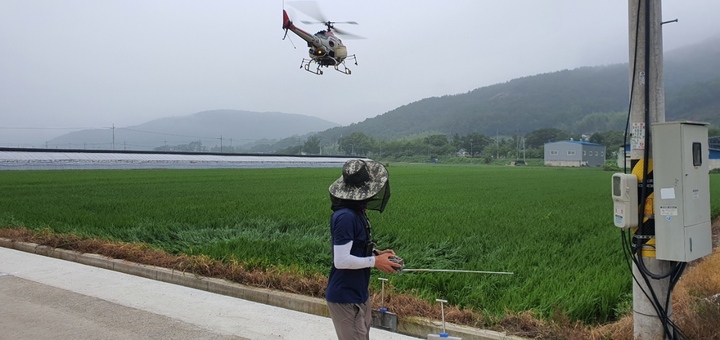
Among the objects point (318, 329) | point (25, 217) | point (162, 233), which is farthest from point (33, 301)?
point (25, 217)

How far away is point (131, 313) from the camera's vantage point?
5770 millimetres

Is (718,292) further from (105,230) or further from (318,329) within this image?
(105,230)

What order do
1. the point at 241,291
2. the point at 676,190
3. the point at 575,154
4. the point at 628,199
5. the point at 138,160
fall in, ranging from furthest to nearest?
the point at 575,154 → the point at 138,160 → the point at 241,291 → the point at 628,199 → the point at 676,190

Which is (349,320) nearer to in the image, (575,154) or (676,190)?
(676,190)

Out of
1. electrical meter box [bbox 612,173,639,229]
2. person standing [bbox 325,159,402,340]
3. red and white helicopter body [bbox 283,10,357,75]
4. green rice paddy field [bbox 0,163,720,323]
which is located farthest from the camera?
red and white helicopter body [bbox 283,10,357,75]

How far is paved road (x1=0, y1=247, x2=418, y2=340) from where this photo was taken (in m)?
5.09

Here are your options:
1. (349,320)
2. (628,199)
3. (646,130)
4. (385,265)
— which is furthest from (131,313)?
(646,130)

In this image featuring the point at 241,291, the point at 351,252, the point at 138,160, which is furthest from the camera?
the point at 138,160

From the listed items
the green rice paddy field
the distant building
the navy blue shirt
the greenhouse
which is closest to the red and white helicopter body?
the green rice paddy field

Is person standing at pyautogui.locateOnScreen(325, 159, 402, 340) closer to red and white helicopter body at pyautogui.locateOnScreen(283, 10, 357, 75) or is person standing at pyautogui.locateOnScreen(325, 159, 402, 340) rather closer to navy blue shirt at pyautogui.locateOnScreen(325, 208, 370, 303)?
navy blue shirt at pyautogui.locateOnScreen(325, 208, 370, 303)

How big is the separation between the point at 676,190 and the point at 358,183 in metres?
2.26

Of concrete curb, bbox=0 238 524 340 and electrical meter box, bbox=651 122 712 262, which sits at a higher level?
electrical meter box, bbox=651 122 712 262

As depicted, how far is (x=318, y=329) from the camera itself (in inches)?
205

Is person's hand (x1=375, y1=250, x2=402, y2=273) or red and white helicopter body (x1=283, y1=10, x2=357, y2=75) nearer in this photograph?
person's hand (x1=375, y1=250, x2=402, y2=273)
